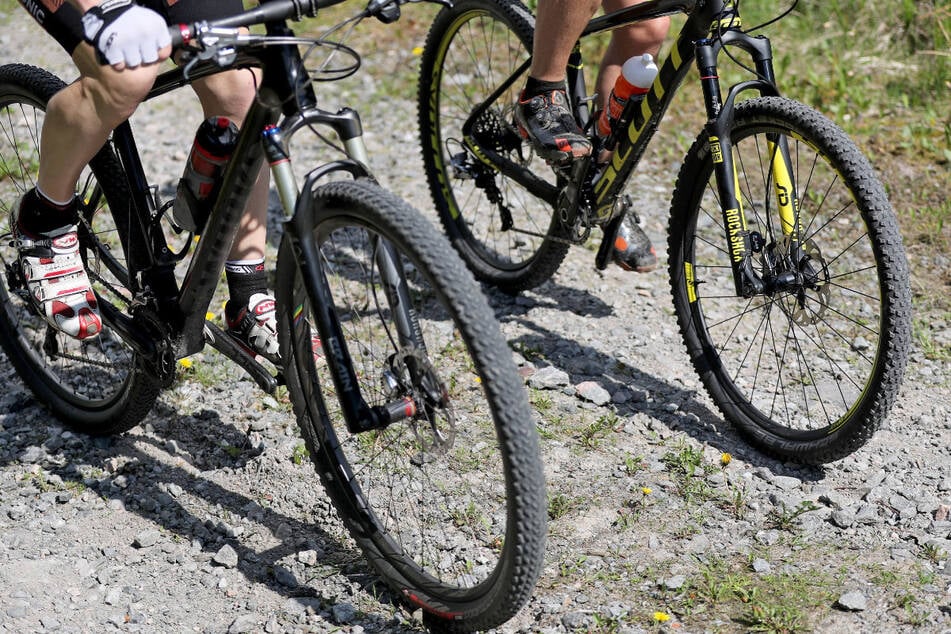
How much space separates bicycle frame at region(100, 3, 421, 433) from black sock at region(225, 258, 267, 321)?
16 centimetres

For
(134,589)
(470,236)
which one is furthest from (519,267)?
(134,589)

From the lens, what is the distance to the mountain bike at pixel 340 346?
7.86ft

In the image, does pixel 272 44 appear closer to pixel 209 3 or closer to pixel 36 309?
pixel 209 3

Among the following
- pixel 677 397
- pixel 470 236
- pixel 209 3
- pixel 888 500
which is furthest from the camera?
pixel 470 236

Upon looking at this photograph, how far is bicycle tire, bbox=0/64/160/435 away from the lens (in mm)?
3246

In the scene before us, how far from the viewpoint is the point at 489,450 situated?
3.45m

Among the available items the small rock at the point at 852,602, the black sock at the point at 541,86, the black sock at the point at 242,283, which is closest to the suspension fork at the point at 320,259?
the black sock at the point at 242,283

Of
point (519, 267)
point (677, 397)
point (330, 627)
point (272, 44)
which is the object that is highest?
point (272, 44)

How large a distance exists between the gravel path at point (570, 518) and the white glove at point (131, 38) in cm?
146

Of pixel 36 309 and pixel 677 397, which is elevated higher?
pixel 36 309

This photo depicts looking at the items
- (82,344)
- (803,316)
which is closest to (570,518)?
(803,316)

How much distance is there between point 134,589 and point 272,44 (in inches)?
62.2

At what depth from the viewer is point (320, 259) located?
8.50ft

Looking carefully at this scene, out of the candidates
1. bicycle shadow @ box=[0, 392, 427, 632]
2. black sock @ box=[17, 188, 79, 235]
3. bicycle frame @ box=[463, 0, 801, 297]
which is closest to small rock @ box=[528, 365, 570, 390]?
bicycle frame @ box=[463, 0, 801, 297]
